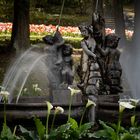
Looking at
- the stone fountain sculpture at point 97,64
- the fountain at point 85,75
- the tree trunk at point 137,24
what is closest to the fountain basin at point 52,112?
the fountain at point 85,75

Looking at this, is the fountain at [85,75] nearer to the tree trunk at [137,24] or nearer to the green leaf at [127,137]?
the green leaf at [127,137]

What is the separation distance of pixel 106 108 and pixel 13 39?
9446 millimetres

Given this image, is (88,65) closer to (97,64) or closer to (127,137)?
(97,64)

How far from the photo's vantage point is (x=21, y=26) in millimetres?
17938

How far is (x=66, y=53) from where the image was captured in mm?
10305

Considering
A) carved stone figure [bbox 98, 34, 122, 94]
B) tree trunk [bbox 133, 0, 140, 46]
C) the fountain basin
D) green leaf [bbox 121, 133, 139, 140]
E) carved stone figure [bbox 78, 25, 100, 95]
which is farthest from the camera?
tree trunk [bbox 133, 0, 140, 46]

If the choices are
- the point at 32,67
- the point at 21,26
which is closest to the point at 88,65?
the point at 32,67

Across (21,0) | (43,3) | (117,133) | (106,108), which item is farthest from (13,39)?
(43,3)

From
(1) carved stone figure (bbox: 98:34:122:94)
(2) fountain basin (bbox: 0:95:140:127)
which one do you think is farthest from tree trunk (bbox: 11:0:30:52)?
(2) fountain basin (bbox: 0:95:140:127)

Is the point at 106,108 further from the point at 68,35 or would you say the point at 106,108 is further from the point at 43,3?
the point at 43,3

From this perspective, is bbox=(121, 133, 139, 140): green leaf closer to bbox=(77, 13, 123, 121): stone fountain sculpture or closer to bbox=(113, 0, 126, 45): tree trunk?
bbox=(77, 13, 123, 121): stone fountain sculpture

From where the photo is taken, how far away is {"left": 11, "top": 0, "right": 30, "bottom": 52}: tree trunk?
17.8 metres

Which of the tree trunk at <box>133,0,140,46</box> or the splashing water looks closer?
the splashing water

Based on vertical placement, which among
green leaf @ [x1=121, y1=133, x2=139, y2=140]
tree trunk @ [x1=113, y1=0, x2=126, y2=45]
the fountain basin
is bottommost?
the fountain basin
